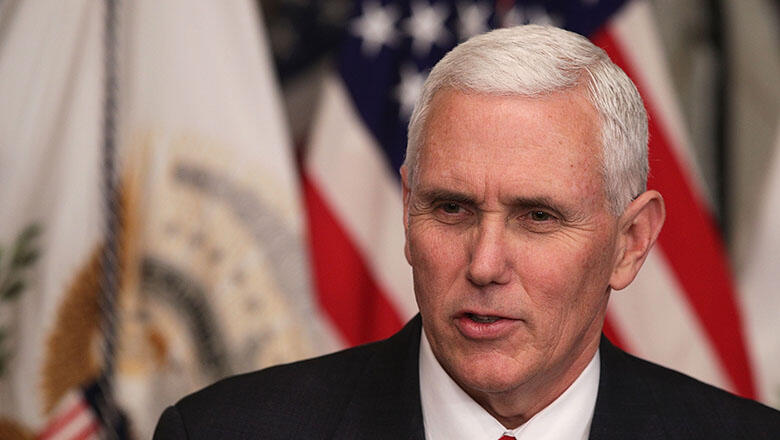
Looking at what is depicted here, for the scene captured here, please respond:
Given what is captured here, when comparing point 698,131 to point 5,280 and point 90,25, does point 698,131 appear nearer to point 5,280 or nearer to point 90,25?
point 90,25

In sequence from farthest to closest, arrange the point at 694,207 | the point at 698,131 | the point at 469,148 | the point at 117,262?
the point at 698,131 → the point at 694,207 → the point at 117,262 → the point at 469,148

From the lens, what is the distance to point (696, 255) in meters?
3.31

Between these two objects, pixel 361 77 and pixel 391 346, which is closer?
pixel 391 346

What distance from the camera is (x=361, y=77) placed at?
339cm

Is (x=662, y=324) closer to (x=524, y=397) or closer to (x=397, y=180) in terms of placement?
(x=397, y=180)

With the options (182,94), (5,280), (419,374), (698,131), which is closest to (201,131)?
(182,94)

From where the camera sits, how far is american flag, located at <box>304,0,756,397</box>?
326cm

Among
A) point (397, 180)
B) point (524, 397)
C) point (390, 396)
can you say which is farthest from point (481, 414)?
point (397, 180)

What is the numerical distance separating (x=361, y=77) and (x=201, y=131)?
59 cm

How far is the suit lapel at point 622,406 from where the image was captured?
1.73 meters

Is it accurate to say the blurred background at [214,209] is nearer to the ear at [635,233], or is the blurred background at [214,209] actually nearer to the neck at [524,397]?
the neck at [524,397]

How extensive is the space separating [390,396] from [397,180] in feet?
5.43

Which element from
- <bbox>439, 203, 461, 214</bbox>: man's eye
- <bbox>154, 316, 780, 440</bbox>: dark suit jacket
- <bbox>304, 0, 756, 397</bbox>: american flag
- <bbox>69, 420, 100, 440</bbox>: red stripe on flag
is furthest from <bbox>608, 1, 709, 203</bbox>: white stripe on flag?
<bbox>69, 420, 100, 440</bbox>: red stripe on flag

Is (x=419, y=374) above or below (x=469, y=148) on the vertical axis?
below
